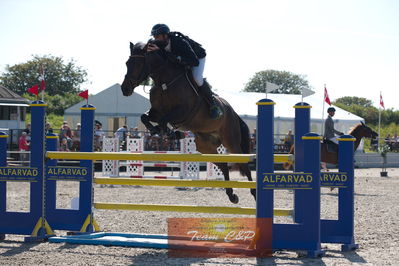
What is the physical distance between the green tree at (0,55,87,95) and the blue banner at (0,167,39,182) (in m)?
48.7

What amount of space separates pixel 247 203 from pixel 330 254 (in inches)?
178

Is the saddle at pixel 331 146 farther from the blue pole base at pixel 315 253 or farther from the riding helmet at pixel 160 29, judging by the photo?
the blue pole base at pixel 315 253

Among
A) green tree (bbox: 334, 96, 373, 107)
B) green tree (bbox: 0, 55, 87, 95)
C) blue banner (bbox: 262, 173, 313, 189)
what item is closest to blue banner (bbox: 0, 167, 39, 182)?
blue banner (bbox: 262, 173, 313, 189)

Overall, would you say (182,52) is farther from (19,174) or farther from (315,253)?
(315,253)

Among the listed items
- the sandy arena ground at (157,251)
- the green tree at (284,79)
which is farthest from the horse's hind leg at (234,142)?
the green tree at (284,79)

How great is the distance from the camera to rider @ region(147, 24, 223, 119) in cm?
607

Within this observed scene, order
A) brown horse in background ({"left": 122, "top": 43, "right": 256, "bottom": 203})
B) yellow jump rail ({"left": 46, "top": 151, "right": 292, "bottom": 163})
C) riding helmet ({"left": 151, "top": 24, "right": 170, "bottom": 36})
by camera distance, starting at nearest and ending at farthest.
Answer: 1. yellow jump rail ({"left": 46, "top": 151, "right": 292, "bottom": 163})
2. brown horse in background ({"left": 122, "top": 43, "right": 256, "bottom": 203})
3. riding helmet ({"left": 151, "top": 24, "right": 170, "bottom": 36})

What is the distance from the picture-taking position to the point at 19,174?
5523mm

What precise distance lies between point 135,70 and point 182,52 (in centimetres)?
69

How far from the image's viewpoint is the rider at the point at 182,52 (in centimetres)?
607

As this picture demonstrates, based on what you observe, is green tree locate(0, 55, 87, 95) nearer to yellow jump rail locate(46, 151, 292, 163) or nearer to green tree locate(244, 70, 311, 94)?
green tree locate(244, 70, 311, 94)

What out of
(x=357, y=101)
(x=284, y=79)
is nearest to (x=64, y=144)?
(x=284, y=79)

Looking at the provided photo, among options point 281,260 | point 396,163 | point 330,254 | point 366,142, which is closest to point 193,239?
point 281,260

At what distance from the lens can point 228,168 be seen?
7078 millimetres
